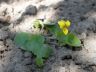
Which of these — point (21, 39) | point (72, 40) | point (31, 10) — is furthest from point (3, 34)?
point (72, 40)

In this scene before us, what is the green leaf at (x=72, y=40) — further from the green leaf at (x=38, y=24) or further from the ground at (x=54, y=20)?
the green leaf at (x=38, y=24)

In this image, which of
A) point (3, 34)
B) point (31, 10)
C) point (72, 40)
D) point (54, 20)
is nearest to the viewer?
point (72, 40)

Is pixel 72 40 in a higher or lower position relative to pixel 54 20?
lower

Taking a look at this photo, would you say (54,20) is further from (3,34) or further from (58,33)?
(3,34)

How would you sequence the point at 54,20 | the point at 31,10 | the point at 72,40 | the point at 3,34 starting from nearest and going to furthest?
the point at 72,40 < the point at 3,34 < the point at 54,20 < the point at 31,10

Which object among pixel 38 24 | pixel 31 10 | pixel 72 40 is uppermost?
pixel 31 10

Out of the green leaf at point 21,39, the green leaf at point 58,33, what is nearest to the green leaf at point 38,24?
the green leaf at point 58,33
